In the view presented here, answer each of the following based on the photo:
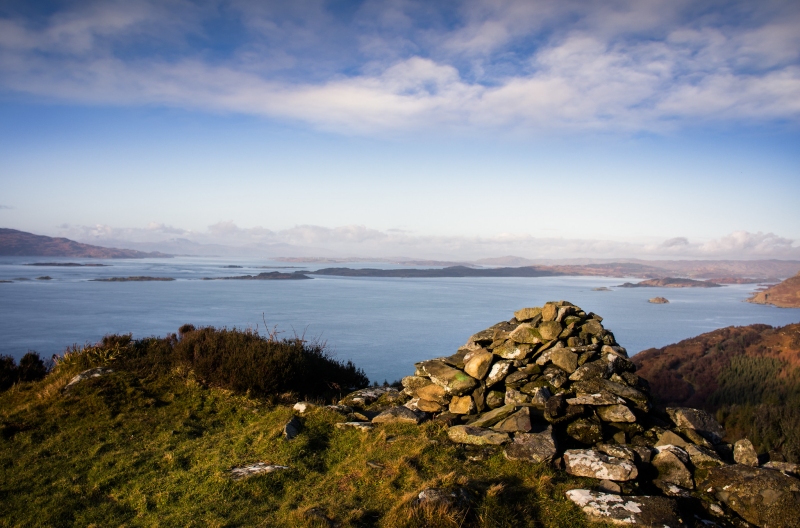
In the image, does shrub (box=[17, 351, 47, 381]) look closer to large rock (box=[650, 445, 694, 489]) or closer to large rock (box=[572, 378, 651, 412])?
large rock (box=[572, 378, 651, 412])

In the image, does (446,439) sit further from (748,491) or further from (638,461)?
(748,491)

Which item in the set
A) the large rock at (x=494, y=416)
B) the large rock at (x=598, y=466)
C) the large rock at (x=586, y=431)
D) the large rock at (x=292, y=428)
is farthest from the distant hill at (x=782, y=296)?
the large rock at (x=292, y=428)

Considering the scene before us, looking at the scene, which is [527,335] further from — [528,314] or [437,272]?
[437,272]

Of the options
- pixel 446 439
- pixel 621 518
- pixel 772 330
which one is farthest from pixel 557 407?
pixel 772 330

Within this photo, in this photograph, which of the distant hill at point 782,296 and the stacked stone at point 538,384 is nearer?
the stacked stone at point 538,384

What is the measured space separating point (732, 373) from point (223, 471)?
53180mm

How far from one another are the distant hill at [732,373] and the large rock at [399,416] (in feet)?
100

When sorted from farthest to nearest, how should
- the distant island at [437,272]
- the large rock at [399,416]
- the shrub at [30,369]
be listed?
the distant island at [437,272] → the shrub at [30,369] → the large rock at [399,416]

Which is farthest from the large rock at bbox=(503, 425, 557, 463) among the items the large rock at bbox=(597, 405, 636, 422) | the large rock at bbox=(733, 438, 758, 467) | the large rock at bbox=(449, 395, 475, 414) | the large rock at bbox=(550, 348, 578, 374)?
the large rock at bbox=(733, 438, 758, 467)

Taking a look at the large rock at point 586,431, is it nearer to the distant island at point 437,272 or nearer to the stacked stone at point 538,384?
the stacked stone at point 538,384

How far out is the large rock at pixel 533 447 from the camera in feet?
17.7

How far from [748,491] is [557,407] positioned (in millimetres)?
2138

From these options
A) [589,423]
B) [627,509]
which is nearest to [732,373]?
[589,423]

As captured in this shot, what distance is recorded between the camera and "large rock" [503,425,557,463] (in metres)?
5.39
